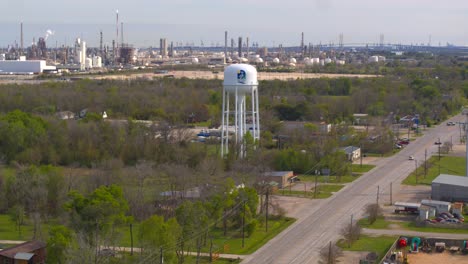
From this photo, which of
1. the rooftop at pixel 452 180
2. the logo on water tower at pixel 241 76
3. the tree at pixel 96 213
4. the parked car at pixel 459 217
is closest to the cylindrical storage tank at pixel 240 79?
the logo on water tower at pixel 241 76

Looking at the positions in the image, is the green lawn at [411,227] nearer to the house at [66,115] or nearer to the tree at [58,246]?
the tree at [58,246]

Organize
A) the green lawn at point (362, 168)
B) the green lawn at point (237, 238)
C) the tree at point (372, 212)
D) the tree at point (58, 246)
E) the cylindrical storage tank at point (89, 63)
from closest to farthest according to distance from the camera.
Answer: the tree at point (58, 246)
the green lawn at point (237, 238)
the tree at point (372, 212)
the green lawn at point (362, 168)
the cylindrical storage tank at point (89, 63)

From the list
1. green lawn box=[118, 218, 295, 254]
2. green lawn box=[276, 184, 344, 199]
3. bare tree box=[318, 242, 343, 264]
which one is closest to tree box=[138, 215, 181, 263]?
green lawn box=[118, 218, 295, 254]

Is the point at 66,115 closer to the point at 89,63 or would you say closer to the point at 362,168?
the point at 362,168

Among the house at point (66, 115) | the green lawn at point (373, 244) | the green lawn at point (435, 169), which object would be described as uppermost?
the house at point (66, 115)

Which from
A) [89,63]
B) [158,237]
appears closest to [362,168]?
[158,237]
